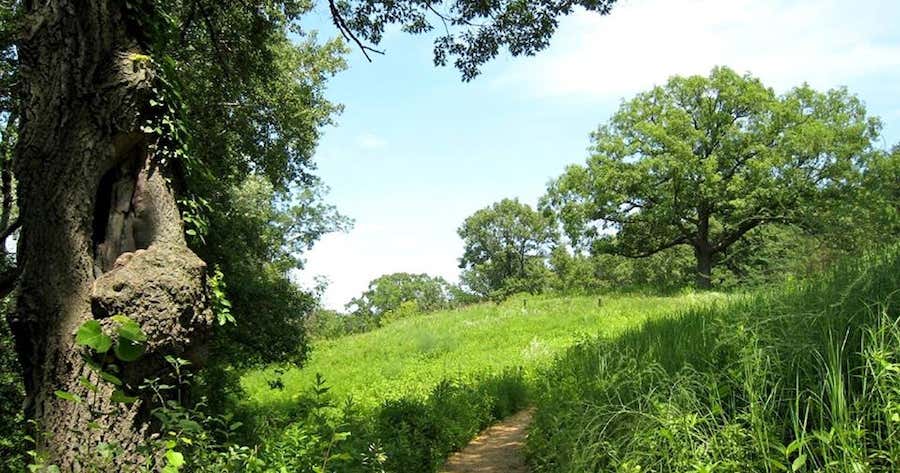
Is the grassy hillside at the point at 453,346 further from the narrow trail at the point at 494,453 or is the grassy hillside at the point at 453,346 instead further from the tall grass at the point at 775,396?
the tall grass at the point at 775,396

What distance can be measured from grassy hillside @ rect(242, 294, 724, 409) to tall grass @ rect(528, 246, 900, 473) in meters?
5.65

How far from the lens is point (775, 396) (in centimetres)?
410

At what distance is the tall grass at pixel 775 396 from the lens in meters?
3.42

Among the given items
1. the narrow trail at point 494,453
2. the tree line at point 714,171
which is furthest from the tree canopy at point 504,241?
the narrow trail at point 494,453

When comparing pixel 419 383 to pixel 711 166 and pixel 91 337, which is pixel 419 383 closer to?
pixel 91 337

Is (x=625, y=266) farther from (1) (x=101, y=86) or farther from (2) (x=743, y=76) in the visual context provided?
(1) (x=101, y=86)

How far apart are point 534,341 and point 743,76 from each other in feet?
70.5

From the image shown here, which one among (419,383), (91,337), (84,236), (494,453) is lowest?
(494,453)

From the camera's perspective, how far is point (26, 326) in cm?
350

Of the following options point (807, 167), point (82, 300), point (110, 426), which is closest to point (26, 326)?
point (82, 300)

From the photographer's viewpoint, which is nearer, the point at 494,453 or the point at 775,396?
the point at 775,396

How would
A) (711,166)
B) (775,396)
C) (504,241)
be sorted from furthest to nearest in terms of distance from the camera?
(504,241), (711,166), (775,396)

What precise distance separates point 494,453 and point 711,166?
23.2 metres

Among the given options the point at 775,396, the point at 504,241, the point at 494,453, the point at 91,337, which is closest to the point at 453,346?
the point at 494,453
